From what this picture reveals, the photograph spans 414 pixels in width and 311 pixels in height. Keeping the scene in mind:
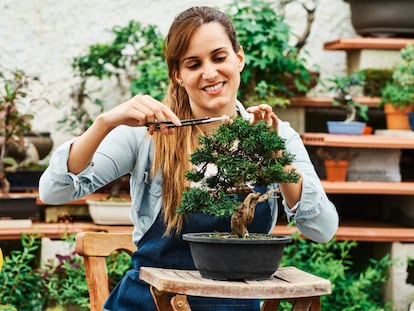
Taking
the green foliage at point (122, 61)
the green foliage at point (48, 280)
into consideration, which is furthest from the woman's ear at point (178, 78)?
the green foliage at point (122, 61)

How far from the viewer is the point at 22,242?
197 inches

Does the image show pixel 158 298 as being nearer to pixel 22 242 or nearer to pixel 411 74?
pixel 22 242

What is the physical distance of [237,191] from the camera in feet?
8.37

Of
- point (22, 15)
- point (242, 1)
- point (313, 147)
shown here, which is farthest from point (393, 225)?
point (22, 15)

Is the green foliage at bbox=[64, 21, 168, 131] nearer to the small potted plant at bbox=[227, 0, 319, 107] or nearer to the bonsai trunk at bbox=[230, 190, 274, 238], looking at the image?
the small potted plant at bbox=[227, 0, 319, 107]

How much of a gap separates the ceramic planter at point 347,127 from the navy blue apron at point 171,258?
104 inches

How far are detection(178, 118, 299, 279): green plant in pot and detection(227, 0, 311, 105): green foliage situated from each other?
278 cm

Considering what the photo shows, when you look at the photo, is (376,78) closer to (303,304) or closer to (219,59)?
(219,59)

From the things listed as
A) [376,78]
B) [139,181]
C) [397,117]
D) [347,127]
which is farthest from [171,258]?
[376,78]

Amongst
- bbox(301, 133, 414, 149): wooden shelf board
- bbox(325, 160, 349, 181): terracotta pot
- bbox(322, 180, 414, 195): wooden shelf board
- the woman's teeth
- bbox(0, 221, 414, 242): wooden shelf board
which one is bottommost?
bbox(0, 221, 414, 242): wooden shelf board

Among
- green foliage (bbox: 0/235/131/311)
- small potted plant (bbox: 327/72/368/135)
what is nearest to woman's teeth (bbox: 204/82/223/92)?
green foliage (bbox: 0/235/131/311)

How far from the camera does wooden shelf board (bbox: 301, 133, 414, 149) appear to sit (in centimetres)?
530

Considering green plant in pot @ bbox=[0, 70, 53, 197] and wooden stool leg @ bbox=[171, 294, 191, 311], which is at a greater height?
green plant in pot @ bbox=[0, 70, 53, 197]

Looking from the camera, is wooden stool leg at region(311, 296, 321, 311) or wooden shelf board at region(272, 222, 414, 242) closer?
wooden stool leg at region(311, 296, 321, 311)
